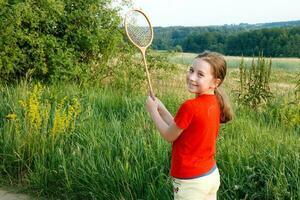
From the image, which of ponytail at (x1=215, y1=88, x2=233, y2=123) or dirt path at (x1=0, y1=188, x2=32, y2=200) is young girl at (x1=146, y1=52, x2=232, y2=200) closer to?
ponytail at (x1=215, y1=88, x2=233, y2=123)

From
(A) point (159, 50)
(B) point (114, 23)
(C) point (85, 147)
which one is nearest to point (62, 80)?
(B) point (114, 23)

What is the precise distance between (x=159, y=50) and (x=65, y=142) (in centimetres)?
625

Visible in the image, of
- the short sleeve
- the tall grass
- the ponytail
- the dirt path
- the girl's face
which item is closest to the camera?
the short sleeve

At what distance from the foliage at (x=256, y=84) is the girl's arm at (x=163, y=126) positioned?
15.4 ft

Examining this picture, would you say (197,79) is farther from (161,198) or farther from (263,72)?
(263,72)

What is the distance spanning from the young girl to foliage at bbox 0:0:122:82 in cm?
642

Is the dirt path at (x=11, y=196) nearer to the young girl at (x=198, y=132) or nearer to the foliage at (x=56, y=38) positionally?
the young girl at (x=198, y=132)

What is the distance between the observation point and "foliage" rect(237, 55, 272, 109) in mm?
7742

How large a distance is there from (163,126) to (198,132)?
0.70 ft

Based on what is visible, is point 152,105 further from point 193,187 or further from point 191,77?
point 193,187

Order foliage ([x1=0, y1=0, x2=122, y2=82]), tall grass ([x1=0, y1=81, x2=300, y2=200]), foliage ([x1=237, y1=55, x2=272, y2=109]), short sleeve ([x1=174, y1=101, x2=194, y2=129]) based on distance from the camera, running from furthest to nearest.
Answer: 1. foliage ([x1=0, y1=0, x2=122, y2=82])
2. foliage ([x1=237, y1=55, x2=272, y2=109])
3. tall grass ([x1=0, y1=81, x2=300, y2=200])
4. short sleeve ([x1=174, y1=101, x2=194, y2=129])

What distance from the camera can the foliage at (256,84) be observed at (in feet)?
25.4

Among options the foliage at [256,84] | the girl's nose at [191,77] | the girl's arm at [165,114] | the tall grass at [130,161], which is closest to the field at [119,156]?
the tall grass at [130,161]

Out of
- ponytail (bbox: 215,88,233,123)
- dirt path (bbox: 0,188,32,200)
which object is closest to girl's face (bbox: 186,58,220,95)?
ponytail (bbox: 215,88,233,123)
